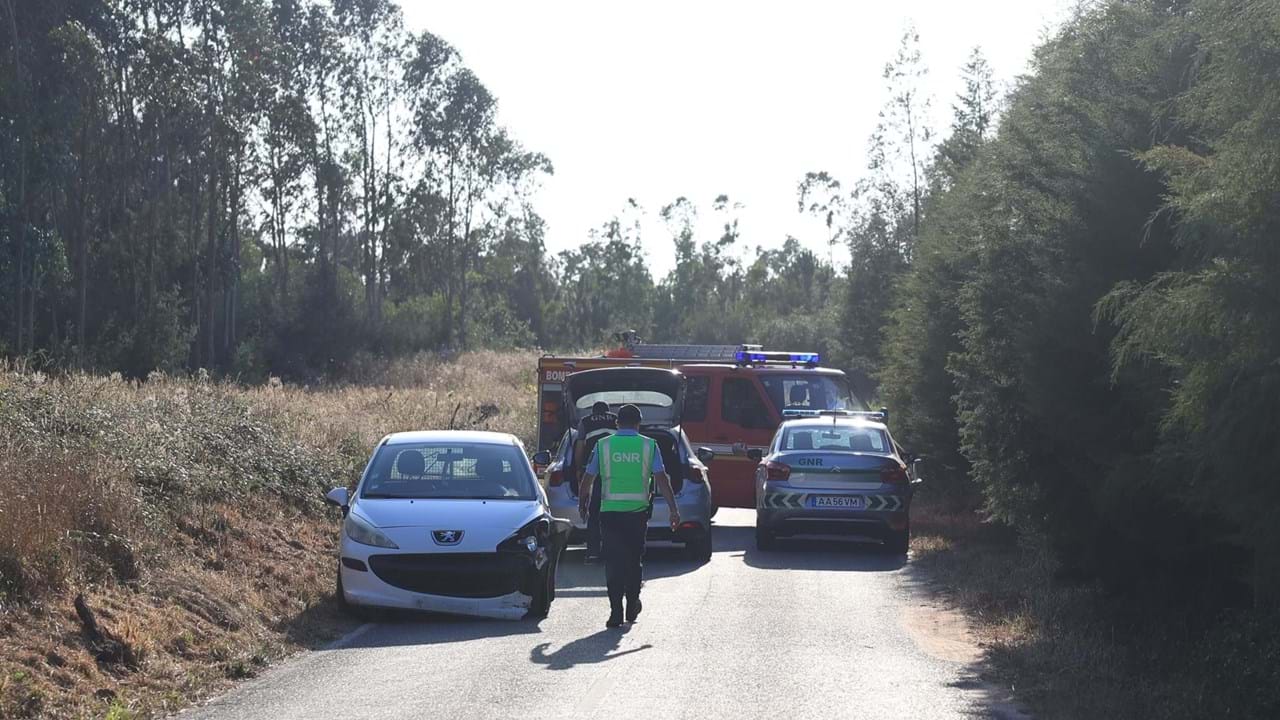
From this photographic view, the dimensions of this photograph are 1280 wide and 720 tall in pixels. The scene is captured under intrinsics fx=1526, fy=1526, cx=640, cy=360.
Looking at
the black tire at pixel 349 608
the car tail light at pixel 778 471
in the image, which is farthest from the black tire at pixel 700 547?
the black tire at pixel 349 608

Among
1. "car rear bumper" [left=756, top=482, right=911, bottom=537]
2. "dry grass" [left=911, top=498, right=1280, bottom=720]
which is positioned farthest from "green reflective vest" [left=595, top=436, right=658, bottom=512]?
"car rear bumper" [left=756, top=482, right=911, bottom=537]

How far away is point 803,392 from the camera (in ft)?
77.5

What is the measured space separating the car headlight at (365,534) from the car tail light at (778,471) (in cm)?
735

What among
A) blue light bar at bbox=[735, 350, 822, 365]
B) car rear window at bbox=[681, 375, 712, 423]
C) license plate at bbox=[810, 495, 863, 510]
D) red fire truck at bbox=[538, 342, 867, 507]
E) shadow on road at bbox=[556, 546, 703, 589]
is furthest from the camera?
blue light bar at bbox=[735, 350, 822, 365]

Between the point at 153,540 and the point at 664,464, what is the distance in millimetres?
6815

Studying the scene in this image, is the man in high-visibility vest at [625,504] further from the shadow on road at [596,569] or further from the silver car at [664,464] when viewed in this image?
the silver car at [664,464]

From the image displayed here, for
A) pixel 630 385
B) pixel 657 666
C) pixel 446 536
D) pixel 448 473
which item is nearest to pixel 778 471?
pixel 630 385

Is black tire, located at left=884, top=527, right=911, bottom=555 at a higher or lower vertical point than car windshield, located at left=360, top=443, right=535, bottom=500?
lower

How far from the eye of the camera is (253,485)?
57.4 feet

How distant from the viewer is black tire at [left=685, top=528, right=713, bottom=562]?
18562 millimetres

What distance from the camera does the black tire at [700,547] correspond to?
60.9 feet

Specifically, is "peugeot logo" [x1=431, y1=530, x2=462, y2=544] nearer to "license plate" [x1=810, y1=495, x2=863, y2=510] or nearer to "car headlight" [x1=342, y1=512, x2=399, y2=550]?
"car headlight" [x1=342, y1=512, x2=399, y2=550]

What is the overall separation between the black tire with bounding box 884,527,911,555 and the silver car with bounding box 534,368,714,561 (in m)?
2.48

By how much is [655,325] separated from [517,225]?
37.8 feet
